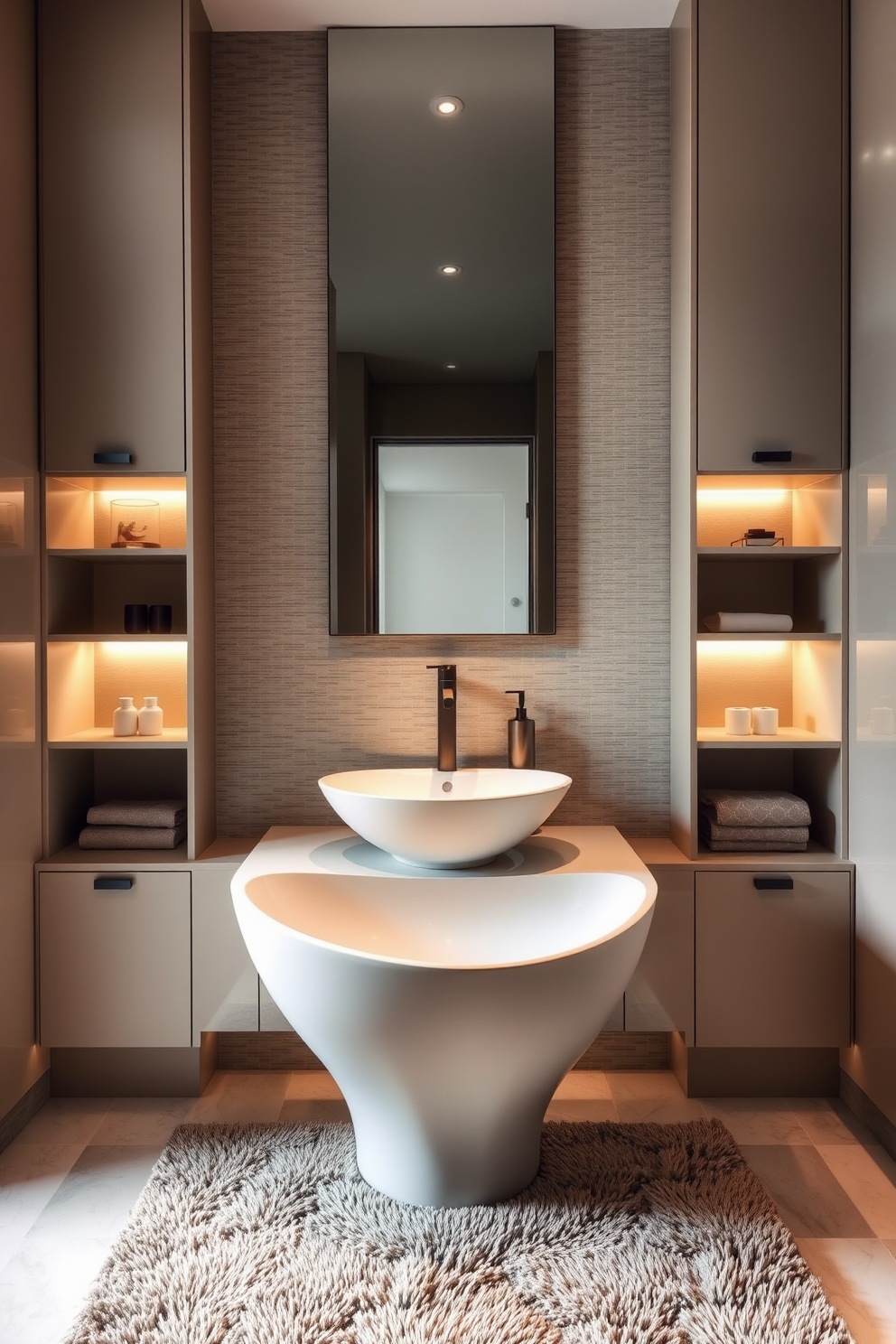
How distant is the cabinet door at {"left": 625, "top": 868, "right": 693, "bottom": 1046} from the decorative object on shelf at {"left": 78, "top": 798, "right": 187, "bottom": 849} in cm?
122

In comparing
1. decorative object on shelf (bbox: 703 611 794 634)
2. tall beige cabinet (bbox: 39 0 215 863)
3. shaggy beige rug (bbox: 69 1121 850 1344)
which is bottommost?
shaggy beige rug (bbox: 69 1121 850 1344)

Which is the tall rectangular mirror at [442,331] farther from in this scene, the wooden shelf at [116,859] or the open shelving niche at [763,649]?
the wooden shelf at [116,859]

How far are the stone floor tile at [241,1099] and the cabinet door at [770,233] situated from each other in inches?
75.8

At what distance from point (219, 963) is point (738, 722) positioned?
1.43 m

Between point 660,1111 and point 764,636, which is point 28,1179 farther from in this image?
point 764,636

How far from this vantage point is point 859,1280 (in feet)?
5.41

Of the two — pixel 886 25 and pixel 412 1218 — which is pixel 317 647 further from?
pixel 886 25

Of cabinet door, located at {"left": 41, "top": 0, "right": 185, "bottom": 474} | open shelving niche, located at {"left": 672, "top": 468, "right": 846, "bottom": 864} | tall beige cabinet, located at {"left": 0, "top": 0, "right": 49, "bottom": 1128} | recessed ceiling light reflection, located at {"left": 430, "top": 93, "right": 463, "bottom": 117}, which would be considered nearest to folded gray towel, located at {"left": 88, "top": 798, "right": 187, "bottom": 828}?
tall beige cabinet, located at {"left": 0, "top": 0, "right": 49, "bottom": 1128}

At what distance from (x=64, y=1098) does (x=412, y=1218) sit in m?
1.07

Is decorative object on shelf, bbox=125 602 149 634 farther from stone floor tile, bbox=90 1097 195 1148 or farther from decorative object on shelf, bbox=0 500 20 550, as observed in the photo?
stone floor tile, bbox=90 1097 195 1148

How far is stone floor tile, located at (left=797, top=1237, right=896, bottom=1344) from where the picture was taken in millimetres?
1542

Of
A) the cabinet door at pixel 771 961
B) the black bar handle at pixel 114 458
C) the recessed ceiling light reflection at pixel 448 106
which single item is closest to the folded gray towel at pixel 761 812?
the cabinet door at pixel 771 961

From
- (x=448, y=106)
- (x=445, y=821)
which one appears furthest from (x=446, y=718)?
(x=448, y=106)

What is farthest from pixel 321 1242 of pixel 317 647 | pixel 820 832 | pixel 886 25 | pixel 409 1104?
pixel 886 25
